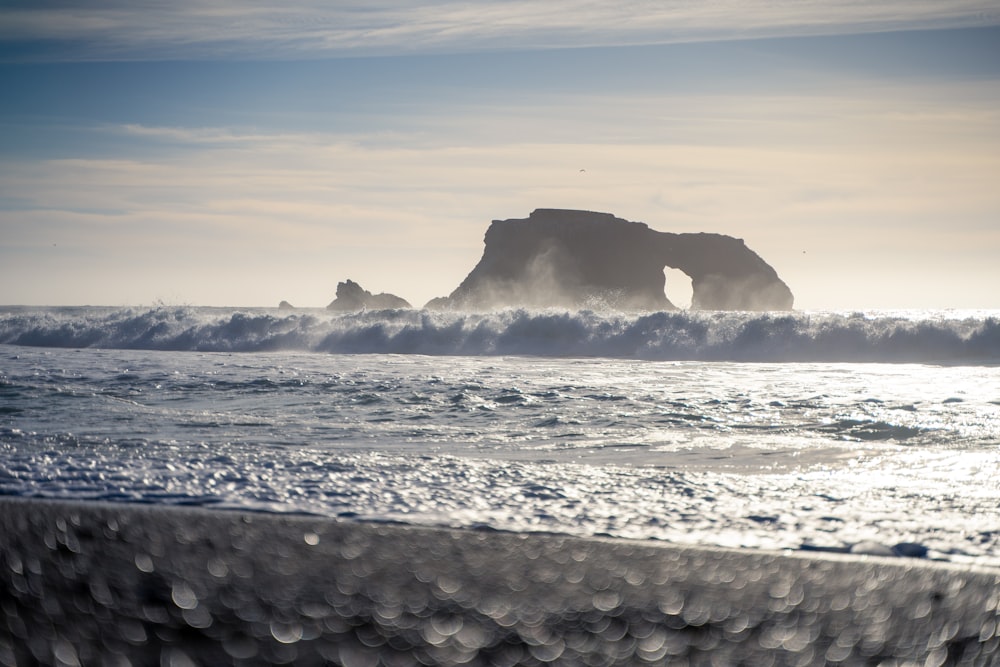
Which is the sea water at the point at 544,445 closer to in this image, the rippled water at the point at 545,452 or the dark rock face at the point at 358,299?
the rippled water at the point at 545,452

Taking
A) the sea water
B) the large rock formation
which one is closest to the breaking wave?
the sea water

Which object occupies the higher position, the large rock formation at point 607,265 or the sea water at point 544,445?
the large rock formation at point 607,265

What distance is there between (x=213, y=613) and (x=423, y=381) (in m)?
8.33

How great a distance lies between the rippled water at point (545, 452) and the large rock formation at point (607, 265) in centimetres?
5075

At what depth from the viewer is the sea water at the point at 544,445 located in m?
3.05

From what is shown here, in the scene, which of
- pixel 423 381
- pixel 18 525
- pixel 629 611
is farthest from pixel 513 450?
pixel 423 381

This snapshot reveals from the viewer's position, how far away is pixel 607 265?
6078 centimetres

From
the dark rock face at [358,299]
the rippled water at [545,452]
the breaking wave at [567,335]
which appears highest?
the dark rock face at [358,299]

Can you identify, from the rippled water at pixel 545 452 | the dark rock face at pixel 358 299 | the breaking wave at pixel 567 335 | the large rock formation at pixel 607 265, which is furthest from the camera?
the dark rock face at pixel 358 299

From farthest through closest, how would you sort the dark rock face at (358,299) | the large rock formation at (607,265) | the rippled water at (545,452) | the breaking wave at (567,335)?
1. the dark rock face at (358,299)
2. the large rock formation at (607,265)
3. the breaking wave at (567,335)
4. the rippled water at (545,452)

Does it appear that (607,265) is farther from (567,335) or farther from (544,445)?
(544,445)

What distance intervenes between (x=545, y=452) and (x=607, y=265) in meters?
56.5

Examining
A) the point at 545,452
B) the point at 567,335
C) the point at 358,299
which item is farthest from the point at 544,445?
the point at 358,299

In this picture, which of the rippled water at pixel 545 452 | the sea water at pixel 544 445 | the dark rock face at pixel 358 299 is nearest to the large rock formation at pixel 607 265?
the dark rock face at pixel 358 299
